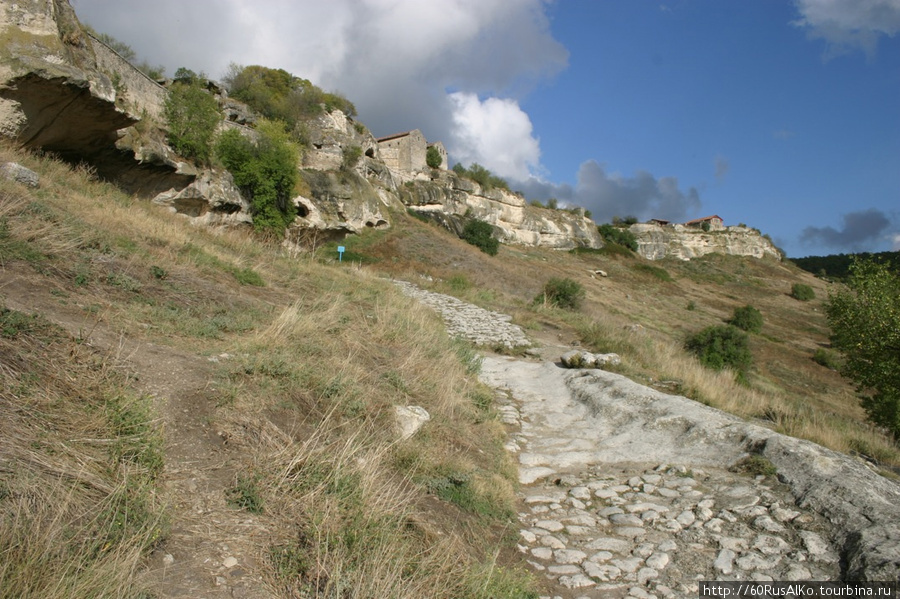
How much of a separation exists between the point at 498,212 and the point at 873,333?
138 feet

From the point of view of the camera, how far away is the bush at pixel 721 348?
2050cm

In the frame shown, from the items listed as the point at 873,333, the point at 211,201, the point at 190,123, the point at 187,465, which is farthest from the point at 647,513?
the point at 190,123

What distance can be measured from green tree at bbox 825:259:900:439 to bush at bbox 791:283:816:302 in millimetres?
46304

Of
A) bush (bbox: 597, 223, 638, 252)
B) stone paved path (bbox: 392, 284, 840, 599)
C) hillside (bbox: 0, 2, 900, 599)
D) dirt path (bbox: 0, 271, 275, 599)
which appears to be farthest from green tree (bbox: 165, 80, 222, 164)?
bush (bbox: 597, 223, 638, 252)

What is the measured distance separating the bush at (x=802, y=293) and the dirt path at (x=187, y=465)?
62.7 metres

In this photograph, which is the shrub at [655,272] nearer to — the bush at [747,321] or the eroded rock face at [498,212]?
the eroded rock face at [498,212]

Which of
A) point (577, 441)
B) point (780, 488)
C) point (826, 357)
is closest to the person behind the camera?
point (780, 488)

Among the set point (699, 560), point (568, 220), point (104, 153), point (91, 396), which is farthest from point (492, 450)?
point (568, 220)

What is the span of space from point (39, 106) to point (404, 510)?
12.1m

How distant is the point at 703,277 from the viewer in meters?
59.1

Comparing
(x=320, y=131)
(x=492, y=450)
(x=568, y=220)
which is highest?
(x=568, y=220)

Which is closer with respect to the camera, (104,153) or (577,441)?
(577,441)

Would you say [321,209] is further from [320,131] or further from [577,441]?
[577,441]

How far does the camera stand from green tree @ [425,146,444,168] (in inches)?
1992
